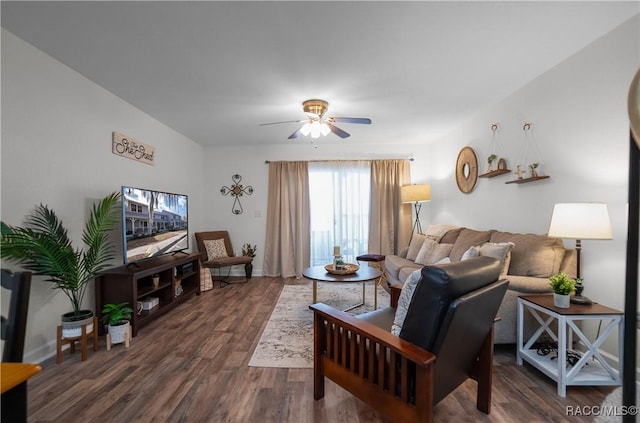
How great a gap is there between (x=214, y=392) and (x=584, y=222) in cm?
265

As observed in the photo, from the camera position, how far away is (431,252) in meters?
3.48

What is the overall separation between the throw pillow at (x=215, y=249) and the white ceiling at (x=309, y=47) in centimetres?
217

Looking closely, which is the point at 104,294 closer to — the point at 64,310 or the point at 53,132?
the point at 64,310

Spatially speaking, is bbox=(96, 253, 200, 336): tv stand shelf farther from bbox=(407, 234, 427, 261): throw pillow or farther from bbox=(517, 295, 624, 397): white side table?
bbox=(517, 295, 624, 397): white side table

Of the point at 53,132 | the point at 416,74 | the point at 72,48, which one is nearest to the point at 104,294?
the point at 53,132

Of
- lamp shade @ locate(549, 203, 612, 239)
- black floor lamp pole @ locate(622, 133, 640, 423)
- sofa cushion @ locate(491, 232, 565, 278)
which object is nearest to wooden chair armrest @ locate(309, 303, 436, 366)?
black floor lamp pole @ locate(622, 133, 640, 423)

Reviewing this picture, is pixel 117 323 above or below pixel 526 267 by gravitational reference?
below

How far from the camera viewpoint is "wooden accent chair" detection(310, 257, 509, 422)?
1.16m

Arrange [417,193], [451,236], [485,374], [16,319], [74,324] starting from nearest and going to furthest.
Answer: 1. [16,319]
2. [485,374]
3. [74,324]
4. [451,236]
5. [417,193]

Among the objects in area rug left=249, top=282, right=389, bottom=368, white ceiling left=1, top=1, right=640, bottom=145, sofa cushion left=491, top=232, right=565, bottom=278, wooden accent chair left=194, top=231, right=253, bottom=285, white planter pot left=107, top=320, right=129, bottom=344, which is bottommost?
area rug left=249, top=282, right=389, bottom=368

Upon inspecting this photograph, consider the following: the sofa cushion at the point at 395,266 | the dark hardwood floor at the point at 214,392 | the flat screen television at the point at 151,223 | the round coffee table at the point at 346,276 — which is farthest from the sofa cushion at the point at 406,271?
the flat screen television at the point at 151,223

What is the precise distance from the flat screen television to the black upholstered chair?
75.0 inches

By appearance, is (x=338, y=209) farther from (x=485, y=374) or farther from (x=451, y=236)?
(x=485, y=374)

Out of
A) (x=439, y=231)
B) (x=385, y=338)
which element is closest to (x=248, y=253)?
(x=439, y=231)
